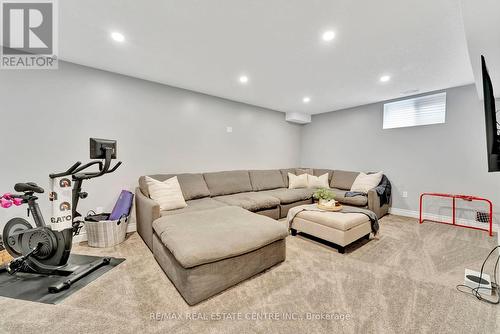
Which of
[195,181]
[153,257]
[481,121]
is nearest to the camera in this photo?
[153,257]

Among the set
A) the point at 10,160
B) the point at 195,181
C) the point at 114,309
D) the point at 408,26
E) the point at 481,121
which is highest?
the point at 408,26

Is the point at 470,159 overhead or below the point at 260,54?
below

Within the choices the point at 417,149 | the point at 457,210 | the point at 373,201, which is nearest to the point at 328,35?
the point at 373,201

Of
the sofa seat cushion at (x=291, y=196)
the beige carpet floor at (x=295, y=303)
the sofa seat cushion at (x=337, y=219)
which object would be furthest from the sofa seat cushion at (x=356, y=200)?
the beige carpet floor at (x=295, y=303)

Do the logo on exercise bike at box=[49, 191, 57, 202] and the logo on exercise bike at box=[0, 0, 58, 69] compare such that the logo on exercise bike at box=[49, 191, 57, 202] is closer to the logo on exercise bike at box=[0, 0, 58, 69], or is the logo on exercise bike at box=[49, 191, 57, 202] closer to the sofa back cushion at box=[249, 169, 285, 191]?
the logo on exercise bike at box=[0, 0, 58, 69]

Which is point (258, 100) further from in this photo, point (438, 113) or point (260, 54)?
point (438, 113)

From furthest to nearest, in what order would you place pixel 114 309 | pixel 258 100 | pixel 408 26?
pixel 258 100 → pixel 408 26 → pixel 114 309

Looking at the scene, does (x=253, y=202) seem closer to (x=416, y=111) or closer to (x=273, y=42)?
(x=273, y=42)

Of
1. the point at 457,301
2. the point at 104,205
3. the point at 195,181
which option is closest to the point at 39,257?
the point at 104,205

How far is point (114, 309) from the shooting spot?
1464mm

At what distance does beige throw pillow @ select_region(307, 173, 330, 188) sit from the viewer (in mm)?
4589

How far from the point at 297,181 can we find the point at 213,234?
10.4 ft

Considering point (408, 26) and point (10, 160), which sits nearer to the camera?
point (408, 26)

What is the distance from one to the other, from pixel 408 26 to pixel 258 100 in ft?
9.02
